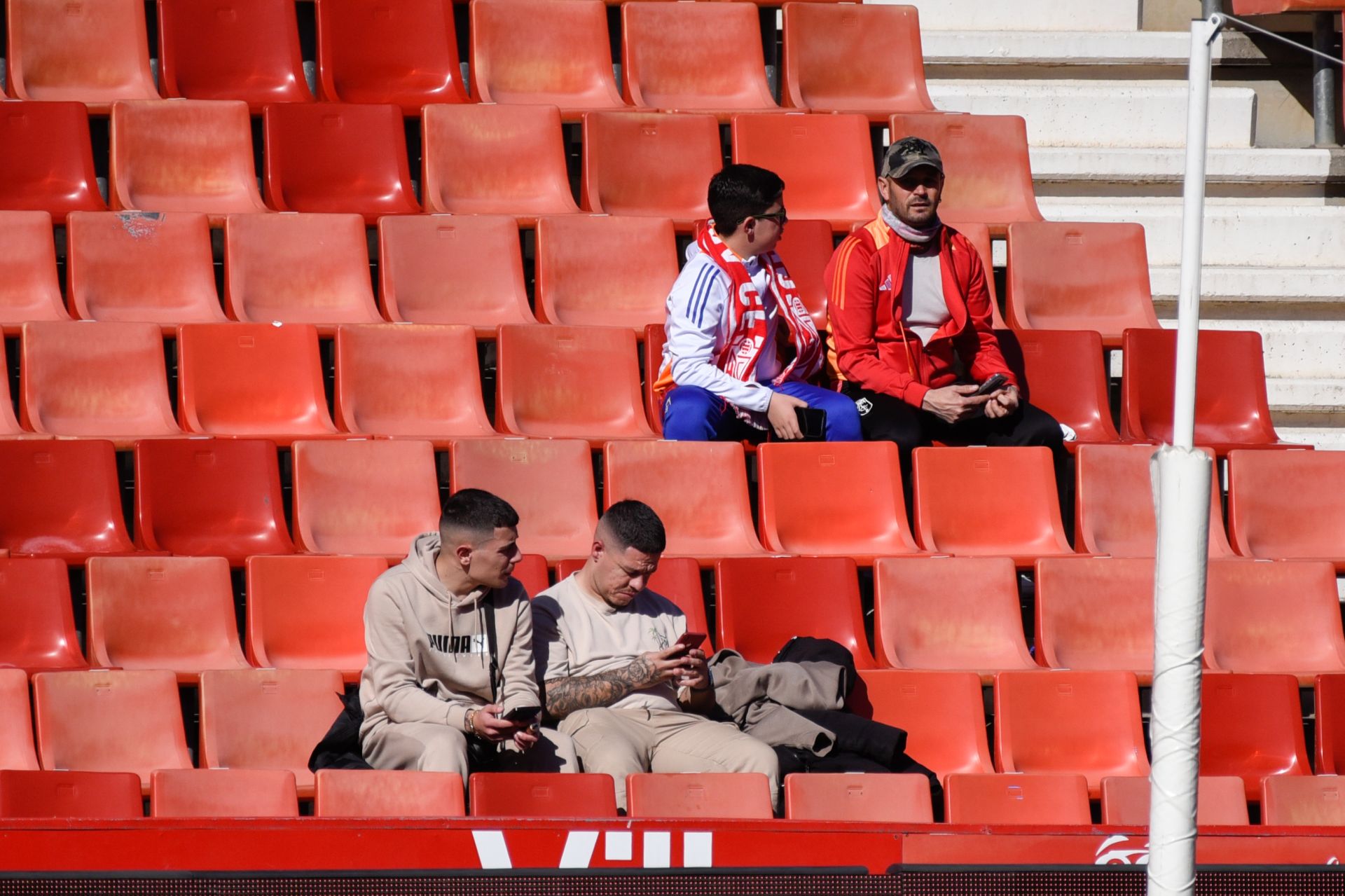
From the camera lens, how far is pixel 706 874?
9.17 feet

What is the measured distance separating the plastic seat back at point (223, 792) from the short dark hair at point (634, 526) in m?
0.77

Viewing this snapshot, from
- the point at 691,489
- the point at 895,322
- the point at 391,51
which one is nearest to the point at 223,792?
the point at 691,489

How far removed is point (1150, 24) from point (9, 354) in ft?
12.6

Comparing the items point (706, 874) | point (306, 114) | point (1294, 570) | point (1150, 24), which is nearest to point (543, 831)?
point (706, 874)

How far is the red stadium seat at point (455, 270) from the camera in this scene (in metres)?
5.14

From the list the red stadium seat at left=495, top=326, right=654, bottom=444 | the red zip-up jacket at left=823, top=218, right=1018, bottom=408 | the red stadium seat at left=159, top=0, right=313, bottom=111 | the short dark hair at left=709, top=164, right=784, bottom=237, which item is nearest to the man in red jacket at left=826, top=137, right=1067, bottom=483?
the red zip-up jacket at left=823, top=218, right=1018, bottom=408

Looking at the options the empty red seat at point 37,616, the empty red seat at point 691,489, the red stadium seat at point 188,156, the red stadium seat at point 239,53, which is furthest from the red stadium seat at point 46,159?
the empty red seat at point 691,489

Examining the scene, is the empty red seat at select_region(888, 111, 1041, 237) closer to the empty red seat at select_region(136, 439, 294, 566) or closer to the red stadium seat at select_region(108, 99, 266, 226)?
the red stadium seat at select_region(108, 99, 266, 226)

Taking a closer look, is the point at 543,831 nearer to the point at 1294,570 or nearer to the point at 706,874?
the point at 706,874

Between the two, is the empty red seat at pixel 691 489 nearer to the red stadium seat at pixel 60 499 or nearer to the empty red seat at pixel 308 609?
the empty red seat at pixel 308 609

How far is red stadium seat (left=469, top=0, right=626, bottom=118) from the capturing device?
5.83m

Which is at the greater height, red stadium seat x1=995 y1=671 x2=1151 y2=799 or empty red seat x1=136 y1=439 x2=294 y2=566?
empty red seat x1=136 y1=439 x2=294 y2=566

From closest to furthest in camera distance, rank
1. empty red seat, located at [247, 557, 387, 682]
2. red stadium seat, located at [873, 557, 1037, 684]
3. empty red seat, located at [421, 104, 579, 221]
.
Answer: empty red seat, located at [247, 557, 387, 682]
red stadium seat, located at [873, 557, 1037, 684]
empty red seat, located at [421, 104, 579, 221]

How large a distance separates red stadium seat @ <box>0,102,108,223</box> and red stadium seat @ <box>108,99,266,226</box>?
8cm
